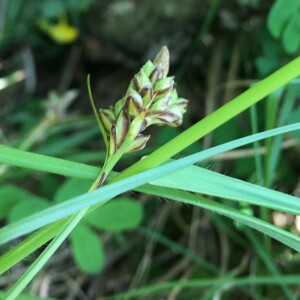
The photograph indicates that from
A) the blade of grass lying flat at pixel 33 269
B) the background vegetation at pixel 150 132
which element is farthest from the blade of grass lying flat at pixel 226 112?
the background vegetation at pixel 150 132

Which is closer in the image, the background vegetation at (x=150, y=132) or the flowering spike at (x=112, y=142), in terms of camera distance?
the flowering spike at (x=112, y=142)

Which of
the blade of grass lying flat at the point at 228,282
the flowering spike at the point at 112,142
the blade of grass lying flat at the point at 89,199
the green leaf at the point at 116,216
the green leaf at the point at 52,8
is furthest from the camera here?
the green leaf at the point at 52,8

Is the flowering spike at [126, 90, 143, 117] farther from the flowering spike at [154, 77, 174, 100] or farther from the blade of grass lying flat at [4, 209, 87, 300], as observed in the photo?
the blade of grass lying flat at [4, 209, 87, 300]

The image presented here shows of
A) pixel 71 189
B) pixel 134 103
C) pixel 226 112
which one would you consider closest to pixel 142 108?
pixel 134 103

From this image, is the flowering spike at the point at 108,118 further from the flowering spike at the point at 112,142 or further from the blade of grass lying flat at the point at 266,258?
the blade of grass lying flat at the point at 266,258

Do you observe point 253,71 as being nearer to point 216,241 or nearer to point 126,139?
point 216,241

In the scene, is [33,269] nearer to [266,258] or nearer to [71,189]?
[71,189]
